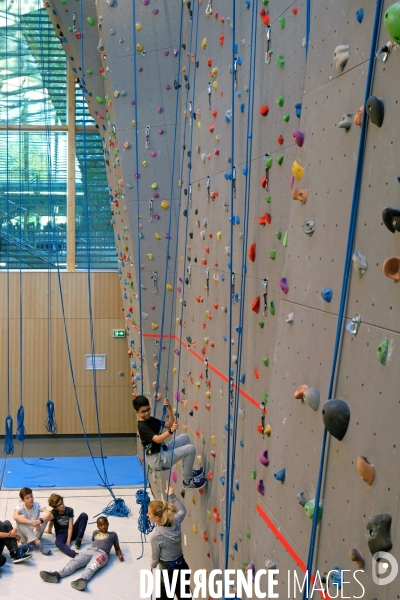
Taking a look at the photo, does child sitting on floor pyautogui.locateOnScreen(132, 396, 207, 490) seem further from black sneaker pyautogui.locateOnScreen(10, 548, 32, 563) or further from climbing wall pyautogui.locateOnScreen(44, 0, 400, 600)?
black sneaker pyautogui.locateOnScreen(10, 548, 32, 563)

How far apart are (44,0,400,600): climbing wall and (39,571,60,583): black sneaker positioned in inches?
38.4

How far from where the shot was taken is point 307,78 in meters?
2.41

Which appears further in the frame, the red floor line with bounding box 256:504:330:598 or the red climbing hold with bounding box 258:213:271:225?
the red climbing hold with bounding box 258:213:271:225

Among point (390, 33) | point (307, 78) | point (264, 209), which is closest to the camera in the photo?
point (390, 33)

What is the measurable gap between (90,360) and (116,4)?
5.13 metres

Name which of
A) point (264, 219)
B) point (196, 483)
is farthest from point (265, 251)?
point (196, 483)

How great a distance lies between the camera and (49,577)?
525cm

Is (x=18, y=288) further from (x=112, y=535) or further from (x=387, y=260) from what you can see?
(x=387, y=260)

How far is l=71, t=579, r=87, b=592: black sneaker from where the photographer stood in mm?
5129

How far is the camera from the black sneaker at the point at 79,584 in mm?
5129

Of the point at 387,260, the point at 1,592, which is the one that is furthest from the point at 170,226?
the point at 387,260

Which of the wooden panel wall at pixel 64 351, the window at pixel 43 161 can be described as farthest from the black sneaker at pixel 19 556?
the window at pixel 43 161

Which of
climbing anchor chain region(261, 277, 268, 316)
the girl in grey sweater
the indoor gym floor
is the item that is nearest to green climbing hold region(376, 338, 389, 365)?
climbing anchor chain region(261, 277, 268, 316)

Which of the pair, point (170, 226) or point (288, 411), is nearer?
point (288, 411)
